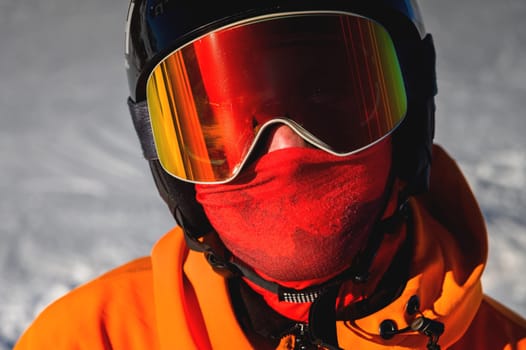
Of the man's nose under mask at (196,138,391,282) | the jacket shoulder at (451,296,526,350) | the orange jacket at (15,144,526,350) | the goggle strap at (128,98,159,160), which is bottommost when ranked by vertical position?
the jacket shoulder at (451,296,526,350)

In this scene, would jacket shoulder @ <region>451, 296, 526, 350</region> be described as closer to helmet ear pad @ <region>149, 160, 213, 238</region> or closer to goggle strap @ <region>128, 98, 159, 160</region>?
helmet ear pad @ <region>149, 160, 213, 238</region>

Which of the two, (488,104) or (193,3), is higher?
(193,3)

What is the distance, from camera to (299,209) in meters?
1.50

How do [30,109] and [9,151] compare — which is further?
[30,109]

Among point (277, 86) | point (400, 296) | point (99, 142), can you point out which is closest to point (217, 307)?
point (400, 296)

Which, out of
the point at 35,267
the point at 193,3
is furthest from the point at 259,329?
the point at 35,267

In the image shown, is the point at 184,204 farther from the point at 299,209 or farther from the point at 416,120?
the point at 416,120

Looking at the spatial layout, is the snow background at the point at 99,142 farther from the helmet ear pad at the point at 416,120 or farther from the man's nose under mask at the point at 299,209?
the man's nose under mask at the point at 299,209

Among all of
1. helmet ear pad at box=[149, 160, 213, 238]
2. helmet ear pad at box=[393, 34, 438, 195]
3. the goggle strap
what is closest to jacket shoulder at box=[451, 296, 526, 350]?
helmet ear pad at box=[393, 34, 438, 195]

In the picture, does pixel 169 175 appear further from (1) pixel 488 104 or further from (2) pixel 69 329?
(1) pixel 488 104

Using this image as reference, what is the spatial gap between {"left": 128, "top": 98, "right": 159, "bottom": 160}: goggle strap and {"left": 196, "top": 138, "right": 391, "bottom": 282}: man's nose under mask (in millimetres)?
311

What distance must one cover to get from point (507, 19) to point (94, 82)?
11.2 ft

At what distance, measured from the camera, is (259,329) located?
5.61ft

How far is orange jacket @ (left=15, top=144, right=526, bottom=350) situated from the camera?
167cm
